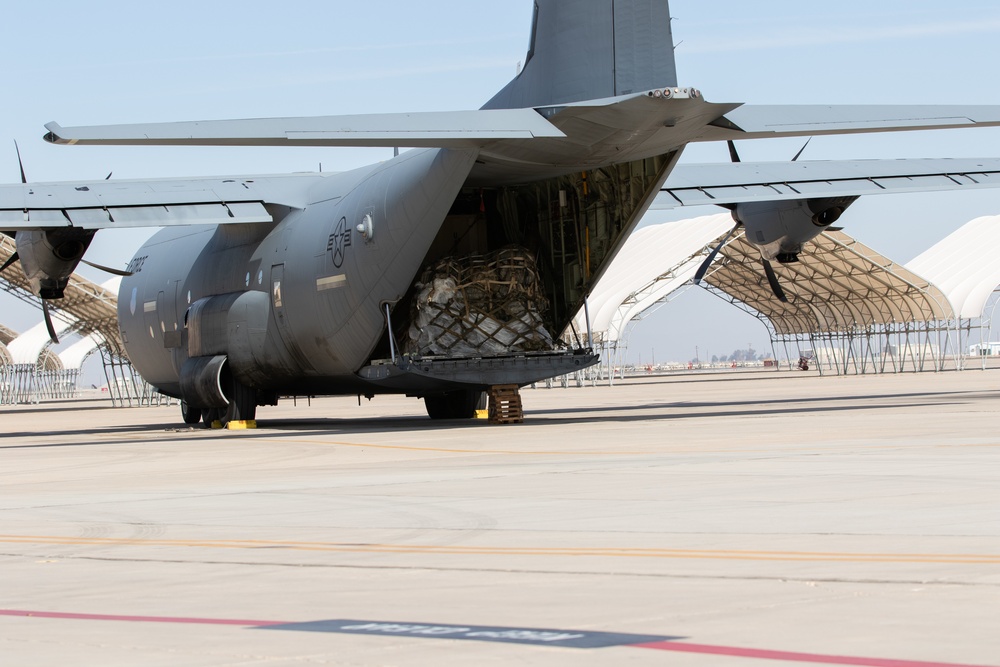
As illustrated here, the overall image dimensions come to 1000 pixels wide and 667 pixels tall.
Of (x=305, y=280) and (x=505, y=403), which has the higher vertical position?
(x=305, y=280)

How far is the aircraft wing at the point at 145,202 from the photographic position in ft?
70.5

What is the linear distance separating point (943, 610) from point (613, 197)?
17575 mm

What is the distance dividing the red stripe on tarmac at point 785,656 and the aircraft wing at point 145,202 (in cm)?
1872

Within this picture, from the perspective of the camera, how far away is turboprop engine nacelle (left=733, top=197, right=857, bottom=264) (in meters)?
24.1

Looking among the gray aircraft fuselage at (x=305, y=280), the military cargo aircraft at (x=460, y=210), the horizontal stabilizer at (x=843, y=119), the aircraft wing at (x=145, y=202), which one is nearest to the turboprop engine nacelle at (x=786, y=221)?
the military cargo aircraft at (x=460, y=210)

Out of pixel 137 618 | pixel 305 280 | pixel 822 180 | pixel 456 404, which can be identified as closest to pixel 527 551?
pixel 137 618

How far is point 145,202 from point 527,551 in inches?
689

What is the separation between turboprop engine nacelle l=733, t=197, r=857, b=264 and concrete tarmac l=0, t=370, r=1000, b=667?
34.3 feet

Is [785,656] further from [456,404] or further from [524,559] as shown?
[456,404]

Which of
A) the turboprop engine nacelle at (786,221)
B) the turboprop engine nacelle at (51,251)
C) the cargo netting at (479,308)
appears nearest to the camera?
the cargo netting at (479,308)

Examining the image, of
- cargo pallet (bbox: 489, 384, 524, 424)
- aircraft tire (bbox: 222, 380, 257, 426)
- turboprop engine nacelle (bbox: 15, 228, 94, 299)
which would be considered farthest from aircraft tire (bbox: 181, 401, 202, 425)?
cargo pallet (bbox: 489, 384, 524, 424)

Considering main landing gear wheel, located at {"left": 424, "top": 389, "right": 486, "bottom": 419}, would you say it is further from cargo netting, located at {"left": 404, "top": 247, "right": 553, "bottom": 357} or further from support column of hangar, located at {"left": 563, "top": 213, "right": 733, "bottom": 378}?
support column of hangar, located at {"left": 563, "top": 213, "right": 733, "bottom": 378}

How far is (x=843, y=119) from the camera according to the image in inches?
706

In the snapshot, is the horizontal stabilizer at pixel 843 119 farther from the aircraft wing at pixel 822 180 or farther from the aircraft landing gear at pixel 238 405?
the aircraft landing gear at pixel 238 405
